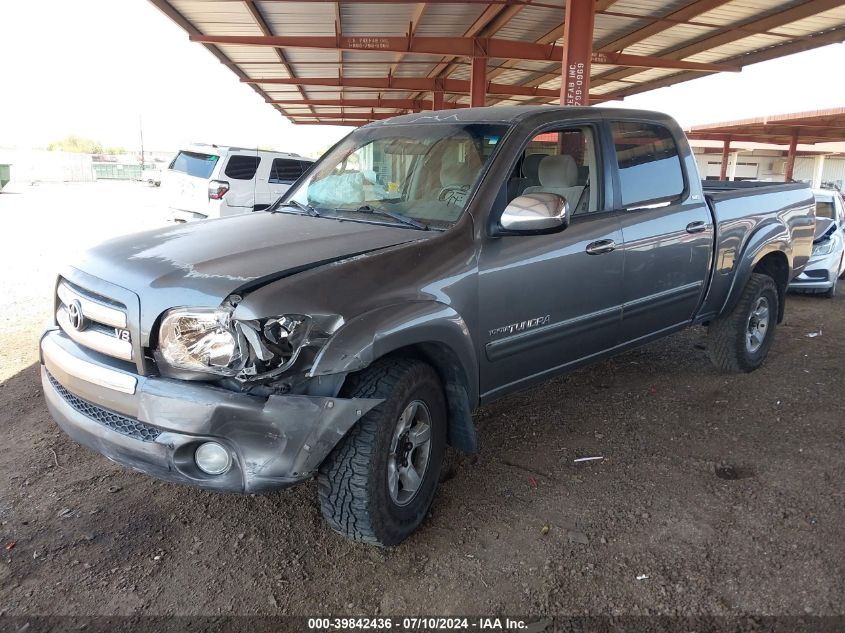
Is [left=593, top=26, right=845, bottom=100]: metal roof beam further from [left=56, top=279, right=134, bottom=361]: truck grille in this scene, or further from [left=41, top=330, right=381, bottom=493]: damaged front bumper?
[left=56, top=279, right=134, bottom=361]: truck grille

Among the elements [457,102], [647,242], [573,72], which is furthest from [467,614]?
[457,102]

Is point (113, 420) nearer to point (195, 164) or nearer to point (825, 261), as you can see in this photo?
point (825, 261)

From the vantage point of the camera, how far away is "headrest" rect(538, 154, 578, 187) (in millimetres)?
3807

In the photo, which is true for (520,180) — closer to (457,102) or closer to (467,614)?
(467,614)

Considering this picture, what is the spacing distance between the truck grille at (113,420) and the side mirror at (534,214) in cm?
182

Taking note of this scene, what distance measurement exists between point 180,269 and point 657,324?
3098 millimetres

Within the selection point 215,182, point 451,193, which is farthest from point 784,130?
point 451,193

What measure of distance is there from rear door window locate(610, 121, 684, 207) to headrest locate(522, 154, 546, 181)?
1.80 feet

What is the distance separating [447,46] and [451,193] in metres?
13.3

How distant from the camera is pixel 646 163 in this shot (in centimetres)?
417

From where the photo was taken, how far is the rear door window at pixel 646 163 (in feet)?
13.1

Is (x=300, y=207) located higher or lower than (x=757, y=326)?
higher

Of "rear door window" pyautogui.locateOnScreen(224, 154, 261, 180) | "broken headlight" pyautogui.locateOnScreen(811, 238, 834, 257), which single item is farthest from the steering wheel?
"rear door window" pyautogui.locateOnScreen(224, 154, 261, 180)

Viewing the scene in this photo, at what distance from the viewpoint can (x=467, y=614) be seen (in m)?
2.47
